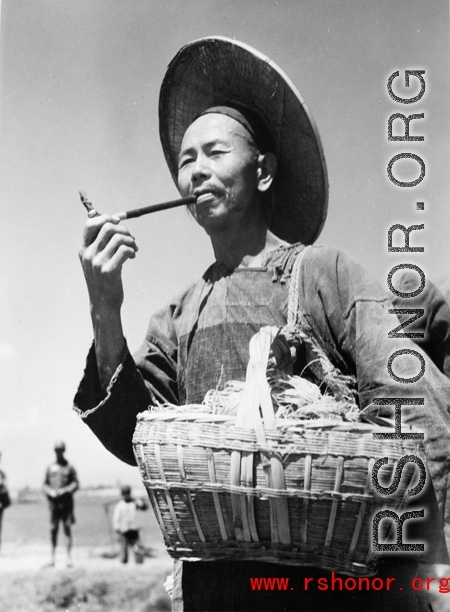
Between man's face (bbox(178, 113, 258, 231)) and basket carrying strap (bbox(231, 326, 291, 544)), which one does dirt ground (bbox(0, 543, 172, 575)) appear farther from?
basket carrying strap (bbox(231, 326, 291, 544))

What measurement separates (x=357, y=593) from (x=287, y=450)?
1.46ft

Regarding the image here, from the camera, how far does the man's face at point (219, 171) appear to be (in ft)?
7.18

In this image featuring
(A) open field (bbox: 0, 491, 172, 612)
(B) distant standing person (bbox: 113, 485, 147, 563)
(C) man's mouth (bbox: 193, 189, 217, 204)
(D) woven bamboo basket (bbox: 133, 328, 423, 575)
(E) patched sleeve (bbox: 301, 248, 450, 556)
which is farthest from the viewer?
(B) distant standing person (bbox: 113, 485, 147, 563)

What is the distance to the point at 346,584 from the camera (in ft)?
5.98

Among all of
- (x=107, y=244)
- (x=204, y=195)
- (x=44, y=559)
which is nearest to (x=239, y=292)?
(x=204, y=195)

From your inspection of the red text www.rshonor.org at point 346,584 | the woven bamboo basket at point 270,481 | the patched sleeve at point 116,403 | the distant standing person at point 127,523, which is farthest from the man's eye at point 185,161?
the distant standing person at point 127,523

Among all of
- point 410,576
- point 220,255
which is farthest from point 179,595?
point 220,255

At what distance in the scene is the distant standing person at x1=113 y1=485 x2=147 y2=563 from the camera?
21.2 feet

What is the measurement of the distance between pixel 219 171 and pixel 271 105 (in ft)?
0.83

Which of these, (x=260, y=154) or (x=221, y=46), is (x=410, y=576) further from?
(x=221, y=46)

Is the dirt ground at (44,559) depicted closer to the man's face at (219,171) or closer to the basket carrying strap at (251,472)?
the man's face at (219,171)

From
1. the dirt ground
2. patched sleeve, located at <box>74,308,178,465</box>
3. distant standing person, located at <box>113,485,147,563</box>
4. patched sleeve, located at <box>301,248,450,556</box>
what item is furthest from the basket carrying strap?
distant standing person, located at <box>113,485,147,563</box>

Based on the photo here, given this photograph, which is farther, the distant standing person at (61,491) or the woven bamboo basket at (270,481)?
the distant standing person at (61,491)

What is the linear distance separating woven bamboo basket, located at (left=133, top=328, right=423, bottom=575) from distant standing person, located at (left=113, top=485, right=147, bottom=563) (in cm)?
484
